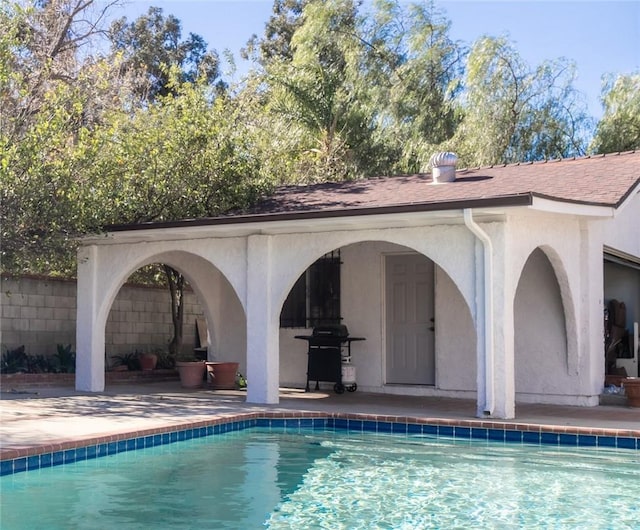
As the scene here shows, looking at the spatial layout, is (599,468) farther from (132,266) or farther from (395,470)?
(132,266)

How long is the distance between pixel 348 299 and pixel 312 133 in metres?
10.8

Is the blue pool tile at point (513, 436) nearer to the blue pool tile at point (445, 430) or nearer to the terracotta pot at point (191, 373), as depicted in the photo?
the blue pool tile at point (445, 430)

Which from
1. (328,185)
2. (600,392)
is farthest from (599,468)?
Result: (328,185)

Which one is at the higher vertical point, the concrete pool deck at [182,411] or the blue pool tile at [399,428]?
the concrete pool deck at [182,411]

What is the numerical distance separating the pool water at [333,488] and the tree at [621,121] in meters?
14.3

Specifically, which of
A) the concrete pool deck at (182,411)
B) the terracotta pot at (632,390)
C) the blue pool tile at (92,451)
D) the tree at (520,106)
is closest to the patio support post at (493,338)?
the concrete pool deck at (182,411)

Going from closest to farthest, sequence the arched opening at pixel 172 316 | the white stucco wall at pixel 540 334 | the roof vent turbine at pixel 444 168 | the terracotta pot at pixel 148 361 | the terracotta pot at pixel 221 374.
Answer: the white stucco wall at pixel 540 334
the roof vent turbine at pixel 444 168
the terracotta pot at pixel 221 374
the arched opening at pixel 172 316
the terracotta pot at pixel 148 361

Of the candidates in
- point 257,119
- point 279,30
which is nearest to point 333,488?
point 257,119

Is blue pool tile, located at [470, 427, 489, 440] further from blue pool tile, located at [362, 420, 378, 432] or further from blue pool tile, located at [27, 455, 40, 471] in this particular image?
blue pool tile, located at [27, 455, 40, 471]

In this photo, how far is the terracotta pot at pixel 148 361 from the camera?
49.8ft

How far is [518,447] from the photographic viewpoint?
870 cm

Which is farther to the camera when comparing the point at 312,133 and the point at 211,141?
the point at 312,133

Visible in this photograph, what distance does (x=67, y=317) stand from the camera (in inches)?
575

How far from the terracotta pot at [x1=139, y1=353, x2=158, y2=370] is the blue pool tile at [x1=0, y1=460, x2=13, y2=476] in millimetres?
8205
